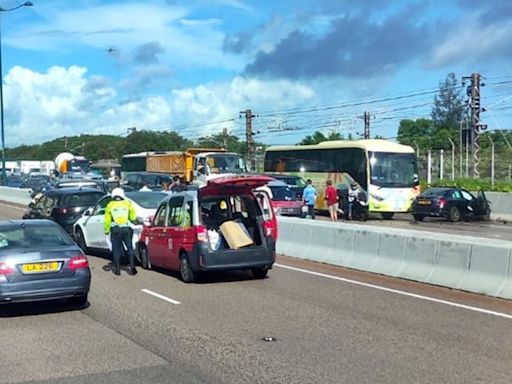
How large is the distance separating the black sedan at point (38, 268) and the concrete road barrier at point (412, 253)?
5940 mm

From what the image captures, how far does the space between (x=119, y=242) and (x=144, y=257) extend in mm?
910

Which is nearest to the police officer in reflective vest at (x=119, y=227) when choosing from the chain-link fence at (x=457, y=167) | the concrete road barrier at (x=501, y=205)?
the concrete road barrier at (x=501, y=205)

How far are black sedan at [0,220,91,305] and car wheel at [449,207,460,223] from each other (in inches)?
966

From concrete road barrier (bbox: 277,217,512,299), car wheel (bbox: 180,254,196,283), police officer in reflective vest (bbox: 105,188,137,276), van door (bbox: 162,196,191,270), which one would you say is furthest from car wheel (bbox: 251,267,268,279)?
police officer in reflective vest (bbox: 105,188,137,276)

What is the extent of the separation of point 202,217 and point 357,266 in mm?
3584

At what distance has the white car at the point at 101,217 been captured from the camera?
18.4m

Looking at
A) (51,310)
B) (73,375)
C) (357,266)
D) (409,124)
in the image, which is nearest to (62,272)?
(51,310)

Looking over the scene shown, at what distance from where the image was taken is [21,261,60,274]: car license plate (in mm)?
10578

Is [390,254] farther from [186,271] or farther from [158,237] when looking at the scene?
[158,237]

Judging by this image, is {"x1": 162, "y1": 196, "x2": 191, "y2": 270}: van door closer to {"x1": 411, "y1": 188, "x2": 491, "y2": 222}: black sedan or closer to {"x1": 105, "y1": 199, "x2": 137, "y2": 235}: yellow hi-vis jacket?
{"x1": 105, "y1": 199, "x2": 137, "y2": 235}: yellow hi-vis jacket

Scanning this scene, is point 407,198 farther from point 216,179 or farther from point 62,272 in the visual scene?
point 62,272

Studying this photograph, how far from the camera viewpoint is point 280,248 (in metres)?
18.8

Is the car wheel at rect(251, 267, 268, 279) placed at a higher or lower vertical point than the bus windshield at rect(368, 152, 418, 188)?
lower

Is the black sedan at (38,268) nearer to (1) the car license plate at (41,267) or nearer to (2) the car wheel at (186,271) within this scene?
(1) the car license plate at (41,267)
